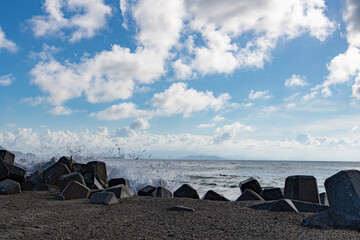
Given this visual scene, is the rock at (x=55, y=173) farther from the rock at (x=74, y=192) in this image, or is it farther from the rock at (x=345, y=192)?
the rock at (x=345, y=192)

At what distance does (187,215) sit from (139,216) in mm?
708

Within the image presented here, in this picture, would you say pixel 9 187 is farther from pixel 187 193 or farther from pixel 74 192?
pixel 187 193

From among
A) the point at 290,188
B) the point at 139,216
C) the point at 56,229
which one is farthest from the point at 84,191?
the point at 290,188

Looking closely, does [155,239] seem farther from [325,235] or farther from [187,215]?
[325,235]

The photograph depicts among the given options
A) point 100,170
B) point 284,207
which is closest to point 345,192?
point 284,207

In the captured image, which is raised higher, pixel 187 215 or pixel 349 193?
pixel 349 193

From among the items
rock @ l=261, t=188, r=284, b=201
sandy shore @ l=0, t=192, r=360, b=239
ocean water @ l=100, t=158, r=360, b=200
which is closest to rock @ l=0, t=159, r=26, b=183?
sandy shore @ l=0, t=192, r=360, b=239

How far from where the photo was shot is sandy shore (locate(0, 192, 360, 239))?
3.49 metres

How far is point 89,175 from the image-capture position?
29.3 ft

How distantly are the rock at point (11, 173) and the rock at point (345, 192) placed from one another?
7582 mm

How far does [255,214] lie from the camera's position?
4.73 metres

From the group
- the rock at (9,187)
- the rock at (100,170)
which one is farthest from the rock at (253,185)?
the rock at (9,187)

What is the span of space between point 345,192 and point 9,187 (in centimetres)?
719

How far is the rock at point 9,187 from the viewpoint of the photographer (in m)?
7.45
